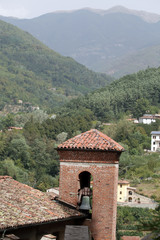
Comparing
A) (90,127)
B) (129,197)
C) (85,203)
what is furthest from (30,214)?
(90,127)

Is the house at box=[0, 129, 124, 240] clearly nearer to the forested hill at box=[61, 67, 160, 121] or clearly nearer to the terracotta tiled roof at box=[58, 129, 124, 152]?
the terracotta tiled roof at box=[58, 129, 124, 152]

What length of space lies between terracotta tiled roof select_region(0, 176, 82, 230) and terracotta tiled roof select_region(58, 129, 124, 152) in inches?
62.0

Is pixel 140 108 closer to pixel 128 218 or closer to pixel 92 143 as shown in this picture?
pixel 128 218

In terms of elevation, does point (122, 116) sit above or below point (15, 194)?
above

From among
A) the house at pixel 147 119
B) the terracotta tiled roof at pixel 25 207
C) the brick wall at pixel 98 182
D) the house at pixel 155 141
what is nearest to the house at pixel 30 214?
the terracotta tiled roof at pixel 25 207

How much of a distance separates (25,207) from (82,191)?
283cm

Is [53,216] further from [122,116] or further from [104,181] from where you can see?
[122,116]

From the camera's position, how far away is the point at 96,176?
52.4 feet

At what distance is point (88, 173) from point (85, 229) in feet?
24.2

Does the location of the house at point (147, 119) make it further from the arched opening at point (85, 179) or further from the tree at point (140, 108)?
the arched opening at point (85, 179)

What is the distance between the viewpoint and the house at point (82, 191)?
14773 mm

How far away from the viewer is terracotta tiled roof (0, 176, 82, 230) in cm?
1261

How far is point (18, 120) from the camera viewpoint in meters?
139

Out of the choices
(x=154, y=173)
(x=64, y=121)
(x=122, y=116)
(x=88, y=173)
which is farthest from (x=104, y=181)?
(x=122, y=116)
